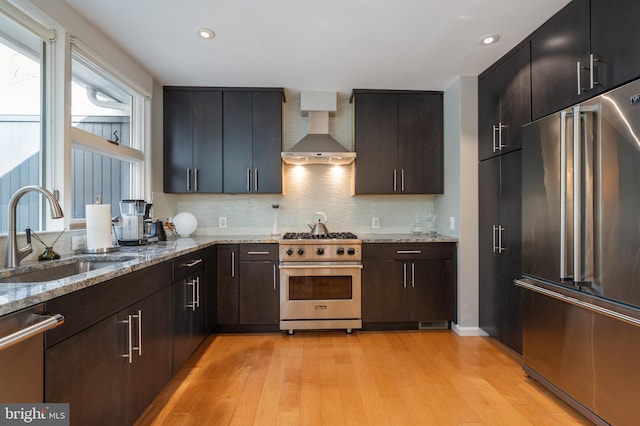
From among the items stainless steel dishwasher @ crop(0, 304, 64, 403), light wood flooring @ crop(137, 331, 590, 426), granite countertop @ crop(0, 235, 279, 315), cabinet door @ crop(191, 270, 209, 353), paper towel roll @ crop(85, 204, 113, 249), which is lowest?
light wood flooring @ crop(137, 331, 590, 426)

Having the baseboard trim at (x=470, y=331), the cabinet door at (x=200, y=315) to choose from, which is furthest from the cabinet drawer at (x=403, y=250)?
the cabinet door at (x=200, y=315)

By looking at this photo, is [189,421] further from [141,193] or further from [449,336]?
[449,336]

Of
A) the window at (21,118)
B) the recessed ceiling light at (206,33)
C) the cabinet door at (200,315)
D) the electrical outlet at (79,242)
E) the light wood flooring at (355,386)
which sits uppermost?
the recessed ceiling light at (206,33)

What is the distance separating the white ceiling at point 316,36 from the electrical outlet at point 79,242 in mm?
1535

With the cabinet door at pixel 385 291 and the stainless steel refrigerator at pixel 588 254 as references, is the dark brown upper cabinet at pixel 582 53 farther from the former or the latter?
the cabinet door at pixel 385 291

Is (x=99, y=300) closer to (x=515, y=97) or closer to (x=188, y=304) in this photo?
(x=188, y=304)

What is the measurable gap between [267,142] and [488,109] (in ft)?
7.19

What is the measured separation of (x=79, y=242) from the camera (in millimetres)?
2098

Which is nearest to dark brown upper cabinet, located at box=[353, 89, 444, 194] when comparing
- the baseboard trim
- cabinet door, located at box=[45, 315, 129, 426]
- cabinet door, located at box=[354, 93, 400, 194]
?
cabinet door, located at box=[354, 93, 400, 194]

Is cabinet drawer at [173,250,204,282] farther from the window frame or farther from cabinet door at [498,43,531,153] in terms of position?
cabinet door at [498,43,531,153]

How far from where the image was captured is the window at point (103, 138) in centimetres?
227

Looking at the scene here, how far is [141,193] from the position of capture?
300cm

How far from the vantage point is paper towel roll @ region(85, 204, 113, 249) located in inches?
77.5

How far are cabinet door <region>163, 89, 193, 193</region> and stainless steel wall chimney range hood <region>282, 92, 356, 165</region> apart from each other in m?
1.05
